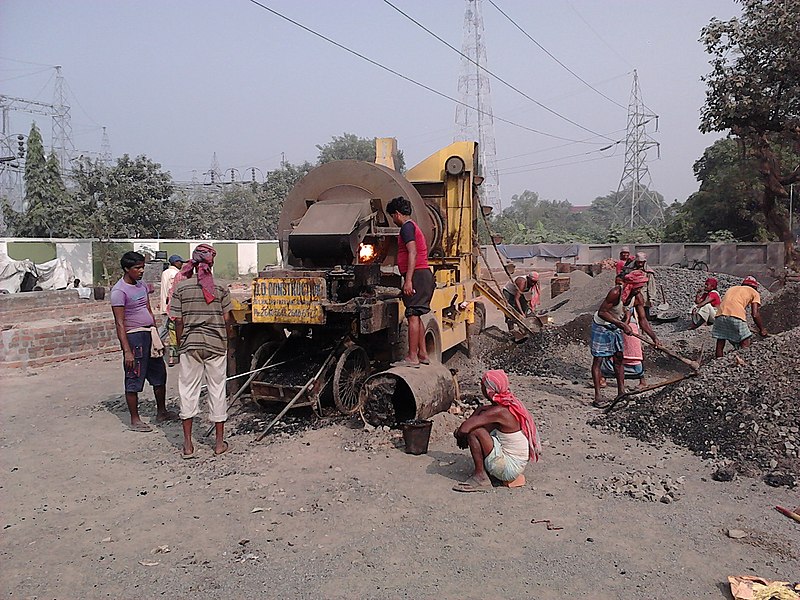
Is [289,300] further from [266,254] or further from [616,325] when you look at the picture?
[266,254]

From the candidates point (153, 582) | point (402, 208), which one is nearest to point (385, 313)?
point (402, 208)

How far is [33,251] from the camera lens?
21.4m

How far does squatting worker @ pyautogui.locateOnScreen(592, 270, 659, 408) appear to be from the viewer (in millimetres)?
7191

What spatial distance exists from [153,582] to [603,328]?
5379 millimetres

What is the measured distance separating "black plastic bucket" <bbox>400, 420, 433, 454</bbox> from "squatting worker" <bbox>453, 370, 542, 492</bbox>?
704 millimetres

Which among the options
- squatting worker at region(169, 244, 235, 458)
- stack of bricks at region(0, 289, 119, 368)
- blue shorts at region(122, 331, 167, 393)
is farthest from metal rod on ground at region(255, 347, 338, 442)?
stack of bricks at region(0, 289, 119, 368)

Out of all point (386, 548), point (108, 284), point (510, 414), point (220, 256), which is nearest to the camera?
point (386, 548)

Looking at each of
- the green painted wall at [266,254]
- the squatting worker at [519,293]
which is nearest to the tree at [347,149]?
the green painted wall at [266,254]

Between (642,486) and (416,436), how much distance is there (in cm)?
177

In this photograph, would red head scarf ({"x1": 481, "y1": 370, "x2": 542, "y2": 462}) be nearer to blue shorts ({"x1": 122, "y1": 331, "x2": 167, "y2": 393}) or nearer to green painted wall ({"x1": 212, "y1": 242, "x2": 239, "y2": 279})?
blue shorts ({"x1": 122, "y1": 331, "x2": 167, "y2": 393})

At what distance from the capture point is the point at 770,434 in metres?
5.43

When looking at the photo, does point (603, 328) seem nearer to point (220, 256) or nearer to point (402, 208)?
point (402, 208)

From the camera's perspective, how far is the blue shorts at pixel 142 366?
6.28 metres

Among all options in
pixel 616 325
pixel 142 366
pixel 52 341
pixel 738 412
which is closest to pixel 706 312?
pixel 616 325
